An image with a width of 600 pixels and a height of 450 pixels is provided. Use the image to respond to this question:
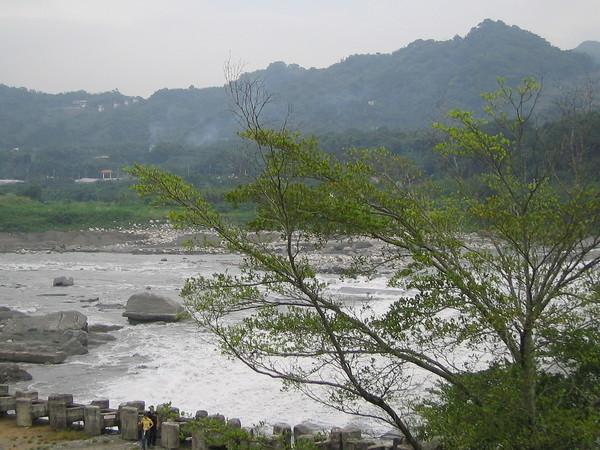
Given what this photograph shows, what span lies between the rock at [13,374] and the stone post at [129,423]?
6282mm

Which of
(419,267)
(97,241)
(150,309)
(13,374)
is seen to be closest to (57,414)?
(13,374)

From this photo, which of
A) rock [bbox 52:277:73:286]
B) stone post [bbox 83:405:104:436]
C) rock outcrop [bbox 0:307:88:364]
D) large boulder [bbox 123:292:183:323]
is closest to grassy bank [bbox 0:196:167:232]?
rock [bbox 52:277:73:286]

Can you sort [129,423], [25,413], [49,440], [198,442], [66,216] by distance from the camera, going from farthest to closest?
1. [66,216]
2. [25,413]
3. [129,423]
4. [49,440]
5. [198,442]

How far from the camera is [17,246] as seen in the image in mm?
54844

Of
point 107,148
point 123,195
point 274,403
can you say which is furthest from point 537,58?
point 274,403

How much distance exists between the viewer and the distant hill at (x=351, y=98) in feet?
461

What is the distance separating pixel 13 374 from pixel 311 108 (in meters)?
145

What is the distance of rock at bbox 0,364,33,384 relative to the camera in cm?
1659

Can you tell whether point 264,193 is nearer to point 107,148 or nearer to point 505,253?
point 505,253

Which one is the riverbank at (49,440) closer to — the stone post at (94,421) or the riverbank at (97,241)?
the stone post at (94,421)

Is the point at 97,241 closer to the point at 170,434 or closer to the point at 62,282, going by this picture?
the point at 62,282

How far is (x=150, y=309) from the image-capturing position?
25.2 metres

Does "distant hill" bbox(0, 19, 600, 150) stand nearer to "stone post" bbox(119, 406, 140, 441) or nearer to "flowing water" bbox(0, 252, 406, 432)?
"flowing water" bbox(0, 252, 406, 432)

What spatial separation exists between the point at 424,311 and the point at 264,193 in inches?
79.2
